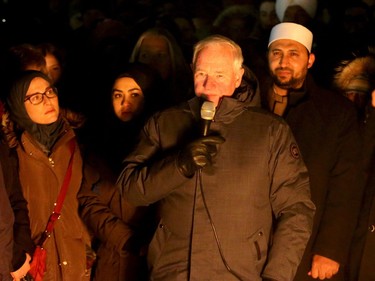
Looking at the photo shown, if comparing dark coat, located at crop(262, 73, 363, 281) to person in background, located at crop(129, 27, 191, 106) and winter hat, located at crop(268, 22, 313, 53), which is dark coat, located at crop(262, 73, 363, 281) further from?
person in background, located at crop(129, 27, 191, 106)

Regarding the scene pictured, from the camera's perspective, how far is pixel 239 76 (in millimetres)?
3541

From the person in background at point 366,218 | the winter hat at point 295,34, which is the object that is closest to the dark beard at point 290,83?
the winter hat at point 295,34

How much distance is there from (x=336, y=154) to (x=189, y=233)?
1168 mm

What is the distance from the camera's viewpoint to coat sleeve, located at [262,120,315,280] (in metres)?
3.33

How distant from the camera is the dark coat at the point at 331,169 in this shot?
4012 millimetres

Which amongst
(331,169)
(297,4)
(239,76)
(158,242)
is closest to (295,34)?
(331,169)

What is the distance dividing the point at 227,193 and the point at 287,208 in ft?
Answer: 1.04

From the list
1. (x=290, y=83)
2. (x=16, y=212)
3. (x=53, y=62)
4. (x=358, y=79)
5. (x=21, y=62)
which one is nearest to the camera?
(x=16, y=212)

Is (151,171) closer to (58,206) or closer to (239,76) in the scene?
(239,76)

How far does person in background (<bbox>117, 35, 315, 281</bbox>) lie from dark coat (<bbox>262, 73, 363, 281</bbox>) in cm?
62

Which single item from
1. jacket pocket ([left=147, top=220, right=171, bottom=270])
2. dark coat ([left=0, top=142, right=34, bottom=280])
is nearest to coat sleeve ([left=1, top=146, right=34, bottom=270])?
dark coat ([left=0, top=142, right=34, bottom=280])

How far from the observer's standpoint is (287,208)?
340 centimetres

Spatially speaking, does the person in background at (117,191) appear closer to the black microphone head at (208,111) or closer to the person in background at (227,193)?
the person in background at (227,193)

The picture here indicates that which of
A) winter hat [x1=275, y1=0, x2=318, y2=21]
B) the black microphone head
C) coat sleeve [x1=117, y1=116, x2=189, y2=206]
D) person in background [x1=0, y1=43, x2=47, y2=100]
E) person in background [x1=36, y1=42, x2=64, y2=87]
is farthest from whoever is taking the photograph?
winter hat [x1=275, y1=0, x2=318, y2=21]
